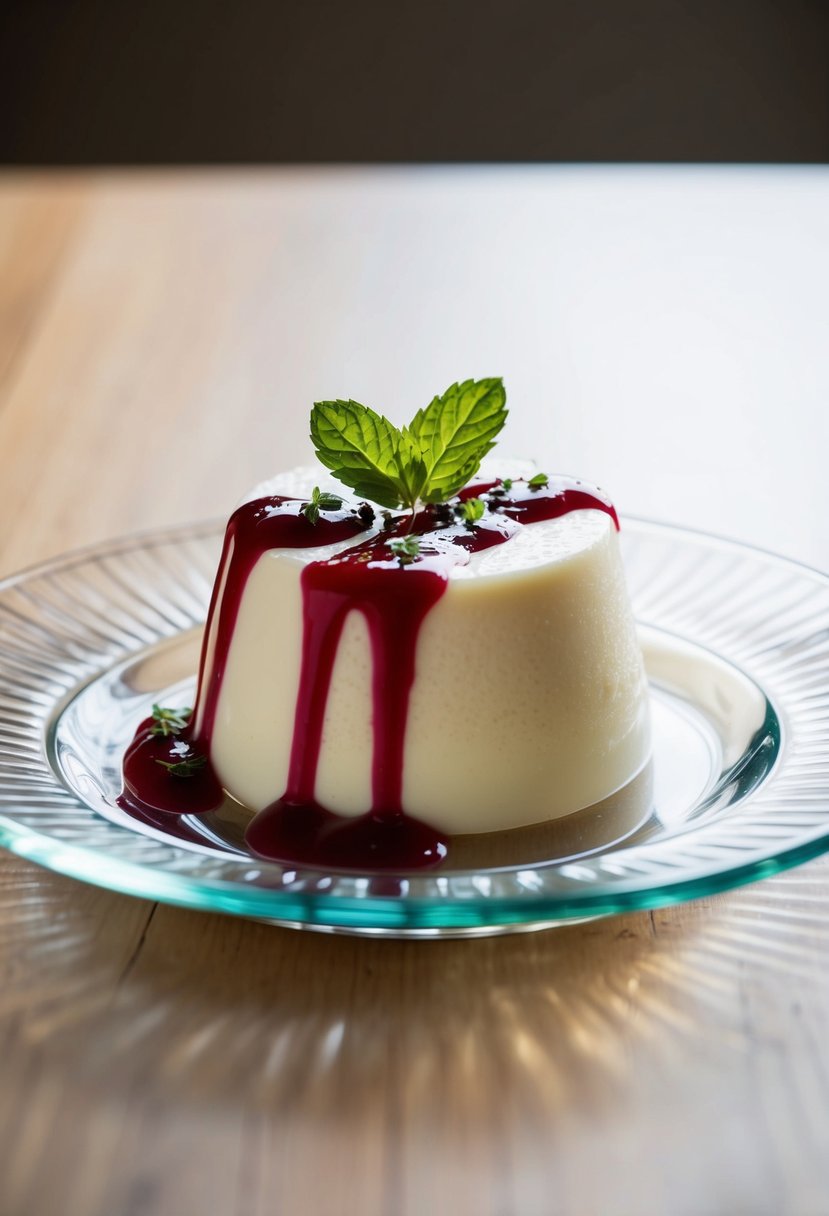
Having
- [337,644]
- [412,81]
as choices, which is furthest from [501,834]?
[412,81]

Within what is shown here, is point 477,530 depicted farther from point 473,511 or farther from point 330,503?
point 330,503

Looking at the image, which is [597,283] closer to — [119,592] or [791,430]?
[791,430]

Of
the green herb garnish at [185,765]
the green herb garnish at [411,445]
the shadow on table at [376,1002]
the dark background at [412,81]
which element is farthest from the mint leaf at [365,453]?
the dark background at [412,81]

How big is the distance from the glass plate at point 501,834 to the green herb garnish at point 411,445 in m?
0.40

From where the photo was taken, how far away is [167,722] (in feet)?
5.90

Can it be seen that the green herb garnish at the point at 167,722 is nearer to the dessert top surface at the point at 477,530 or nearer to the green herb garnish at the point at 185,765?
the green herb garnish at the point at 185,765

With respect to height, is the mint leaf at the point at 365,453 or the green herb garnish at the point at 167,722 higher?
the mint leaf at the point at 365,453

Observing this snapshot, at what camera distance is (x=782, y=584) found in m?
1.94

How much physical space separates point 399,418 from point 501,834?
1.40 m

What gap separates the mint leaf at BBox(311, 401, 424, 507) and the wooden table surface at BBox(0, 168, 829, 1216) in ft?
1.77

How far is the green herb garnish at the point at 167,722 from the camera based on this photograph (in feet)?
5.86

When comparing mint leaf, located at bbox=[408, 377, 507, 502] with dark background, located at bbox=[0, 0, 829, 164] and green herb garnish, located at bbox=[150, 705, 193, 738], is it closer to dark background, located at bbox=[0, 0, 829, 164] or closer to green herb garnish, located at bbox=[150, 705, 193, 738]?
green herb garnish, located at bbox=[150, 705, 193, 738]

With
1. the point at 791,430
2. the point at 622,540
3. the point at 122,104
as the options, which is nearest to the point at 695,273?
the point at 791,430

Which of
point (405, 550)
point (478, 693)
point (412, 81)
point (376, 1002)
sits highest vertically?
point (412, 81)
